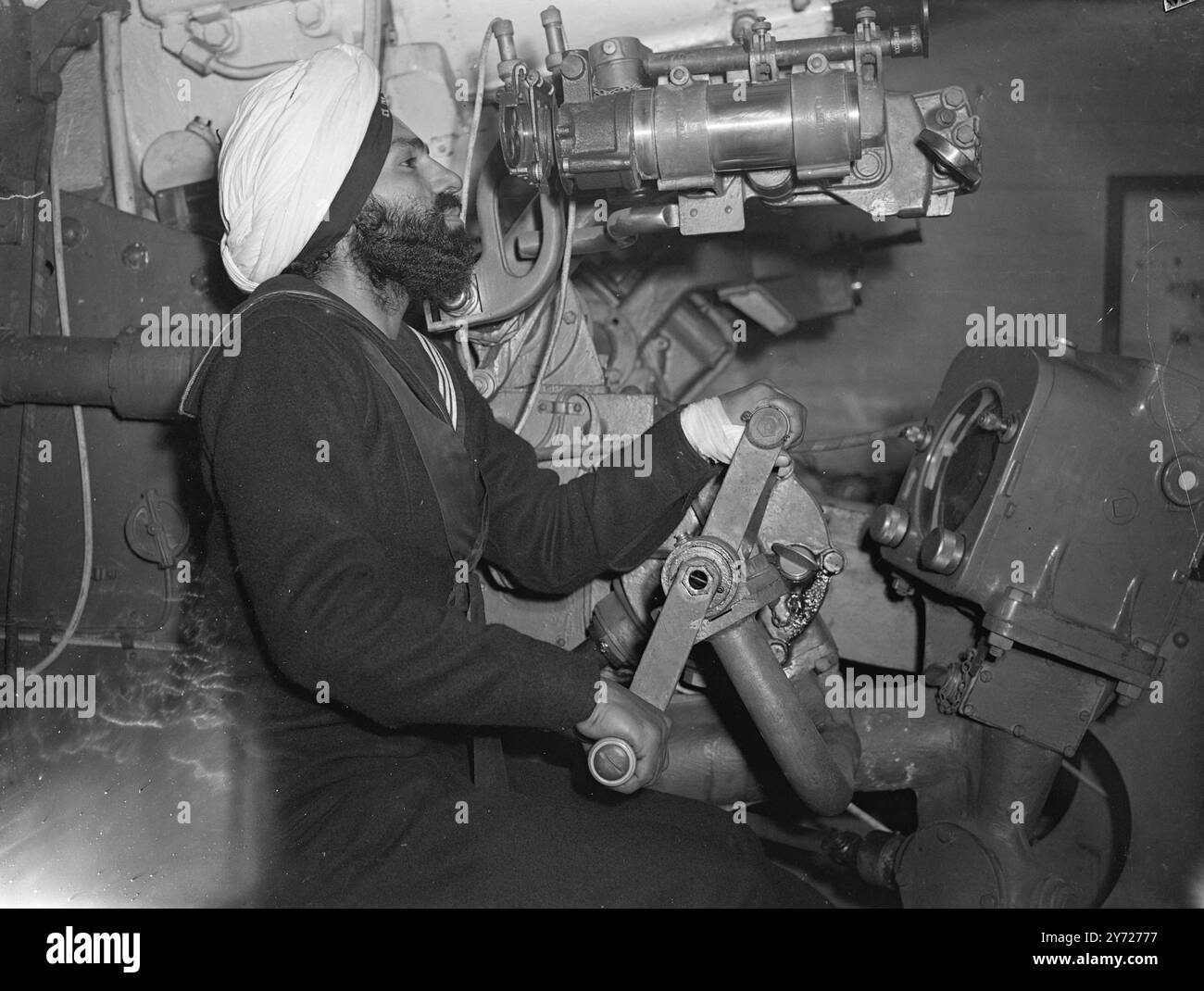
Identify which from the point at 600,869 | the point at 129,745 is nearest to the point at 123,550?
the point at 129,745

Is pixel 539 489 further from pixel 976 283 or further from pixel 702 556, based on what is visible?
pixel 976 283

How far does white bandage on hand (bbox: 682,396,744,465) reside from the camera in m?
1.74

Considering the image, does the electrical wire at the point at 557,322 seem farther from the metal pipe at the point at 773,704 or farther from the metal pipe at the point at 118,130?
the metal pipe at the point at 118,130

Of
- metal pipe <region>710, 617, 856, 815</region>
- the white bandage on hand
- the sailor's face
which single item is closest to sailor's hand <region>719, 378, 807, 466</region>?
the white bandage on hand

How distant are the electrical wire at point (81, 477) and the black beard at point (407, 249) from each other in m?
0.84

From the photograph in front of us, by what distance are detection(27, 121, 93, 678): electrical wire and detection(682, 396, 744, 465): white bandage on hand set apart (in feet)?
4.25

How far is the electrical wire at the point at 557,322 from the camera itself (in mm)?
1921

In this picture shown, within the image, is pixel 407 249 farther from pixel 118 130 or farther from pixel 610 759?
pixel 118 130

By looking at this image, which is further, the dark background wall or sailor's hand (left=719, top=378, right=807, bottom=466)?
Result: the dark background wall

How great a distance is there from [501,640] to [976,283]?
1533 mm

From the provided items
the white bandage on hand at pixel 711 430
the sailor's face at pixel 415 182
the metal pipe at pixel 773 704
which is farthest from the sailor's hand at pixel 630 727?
the sailor's face at pixel 415 182

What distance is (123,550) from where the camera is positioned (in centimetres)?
223

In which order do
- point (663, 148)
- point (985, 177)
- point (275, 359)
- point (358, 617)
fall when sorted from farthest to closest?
point (985, 177)
point (663, 148)
point (275, 359)
point (358, 617)

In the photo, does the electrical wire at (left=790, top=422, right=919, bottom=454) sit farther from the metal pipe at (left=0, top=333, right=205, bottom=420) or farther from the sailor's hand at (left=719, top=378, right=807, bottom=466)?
the metal pipe at (left=0, top=333, right=205, bottom=420)
